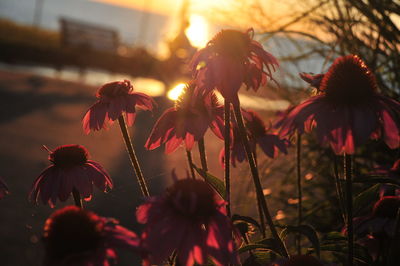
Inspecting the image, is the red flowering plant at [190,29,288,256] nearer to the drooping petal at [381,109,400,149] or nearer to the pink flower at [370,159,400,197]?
the drooping petal at [381,109,400,149]

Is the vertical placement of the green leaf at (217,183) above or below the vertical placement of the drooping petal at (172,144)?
below

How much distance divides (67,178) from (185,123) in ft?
0.78

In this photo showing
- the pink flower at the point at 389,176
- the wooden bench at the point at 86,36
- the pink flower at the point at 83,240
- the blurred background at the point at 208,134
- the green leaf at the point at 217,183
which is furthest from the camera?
the wooden bench at the point at 86,36

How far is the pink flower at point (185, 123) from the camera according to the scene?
833 mm

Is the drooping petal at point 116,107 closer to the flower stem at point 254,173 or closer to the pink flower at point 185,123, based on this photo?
the pink flower at point 185,123

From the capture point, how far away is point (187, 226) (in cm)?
59

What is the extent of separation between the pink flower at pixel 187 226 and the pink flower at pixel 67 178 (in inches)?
9.6

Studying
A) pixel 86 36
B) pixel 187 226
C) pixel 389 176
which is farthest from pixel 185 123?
pixel 86 36

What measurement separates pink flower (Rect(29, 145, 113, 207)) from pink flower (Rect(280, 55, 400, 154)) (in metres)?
0.38

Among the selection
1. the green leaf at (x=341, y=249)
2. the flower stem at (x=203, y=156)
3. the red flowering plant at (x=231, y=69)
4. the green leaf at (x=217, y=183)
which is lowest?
the green leaf at (x=341, y=249)

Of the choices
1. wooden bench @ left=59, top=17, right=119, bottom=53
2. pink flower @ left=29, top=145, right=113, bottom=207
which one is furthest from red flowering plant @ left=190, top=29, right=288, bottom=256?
wooden bench @ left=59, top=17, right=119, bottom=53

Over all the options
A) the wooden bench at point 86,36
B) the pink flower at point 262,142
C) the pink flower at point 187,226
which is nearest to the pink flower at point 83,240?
the pink flower at point 187,226

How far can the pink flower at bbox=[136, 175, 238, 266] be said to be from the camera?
0.56 m

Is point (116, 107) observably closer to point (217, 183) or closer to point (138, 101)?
point (138, 101)
